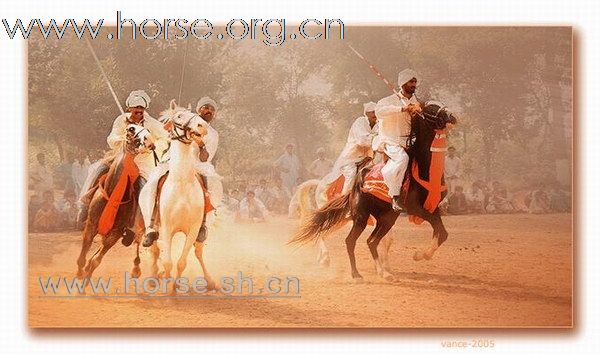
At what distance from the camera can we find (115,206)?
24.4 feet

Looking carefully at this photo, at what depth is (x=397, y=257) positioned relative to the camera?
7.48m

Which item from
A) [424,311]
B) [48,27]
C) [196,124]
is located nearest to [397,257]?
[424,311]

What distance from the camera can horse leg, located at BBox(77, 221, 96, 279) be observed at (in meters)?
7.44

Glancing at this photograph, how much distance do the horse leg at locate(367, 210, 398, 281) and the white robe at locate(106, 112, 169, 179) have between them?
1.84m

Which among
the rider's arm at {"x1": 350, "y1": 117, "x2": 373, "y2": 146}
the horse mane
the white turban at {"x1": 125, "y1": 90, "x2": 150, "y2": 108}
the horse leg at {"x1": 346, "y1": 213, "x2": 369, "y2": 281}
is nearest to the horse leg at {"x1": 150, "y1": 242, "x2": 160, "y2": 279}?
the horse mane

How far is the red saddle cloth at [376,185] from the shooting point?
7.44m

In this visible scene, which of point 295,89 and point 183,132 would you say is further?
point 295,89

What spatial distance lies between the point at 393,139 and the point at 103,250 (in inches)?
98.5

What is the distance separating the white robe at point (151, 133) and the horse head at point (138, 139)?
33 millimetres

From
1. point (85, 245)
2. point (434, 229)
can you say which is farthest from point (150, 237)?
point (434, 229)

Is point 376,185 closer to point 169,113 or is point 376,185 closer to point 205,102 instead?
point 205,102

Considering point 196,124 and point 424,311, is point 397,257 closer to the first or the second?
point 424,311

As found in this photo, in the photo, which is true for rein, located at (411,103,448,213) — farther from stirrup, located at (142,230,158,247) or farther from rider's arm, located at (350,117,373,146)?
stirrup, located at (142,230,158,247)

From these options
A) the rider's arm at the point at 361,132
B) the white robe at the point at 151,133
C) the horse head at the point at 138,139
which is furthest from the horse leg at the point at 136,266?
the rider's arm at the point at 361,132
